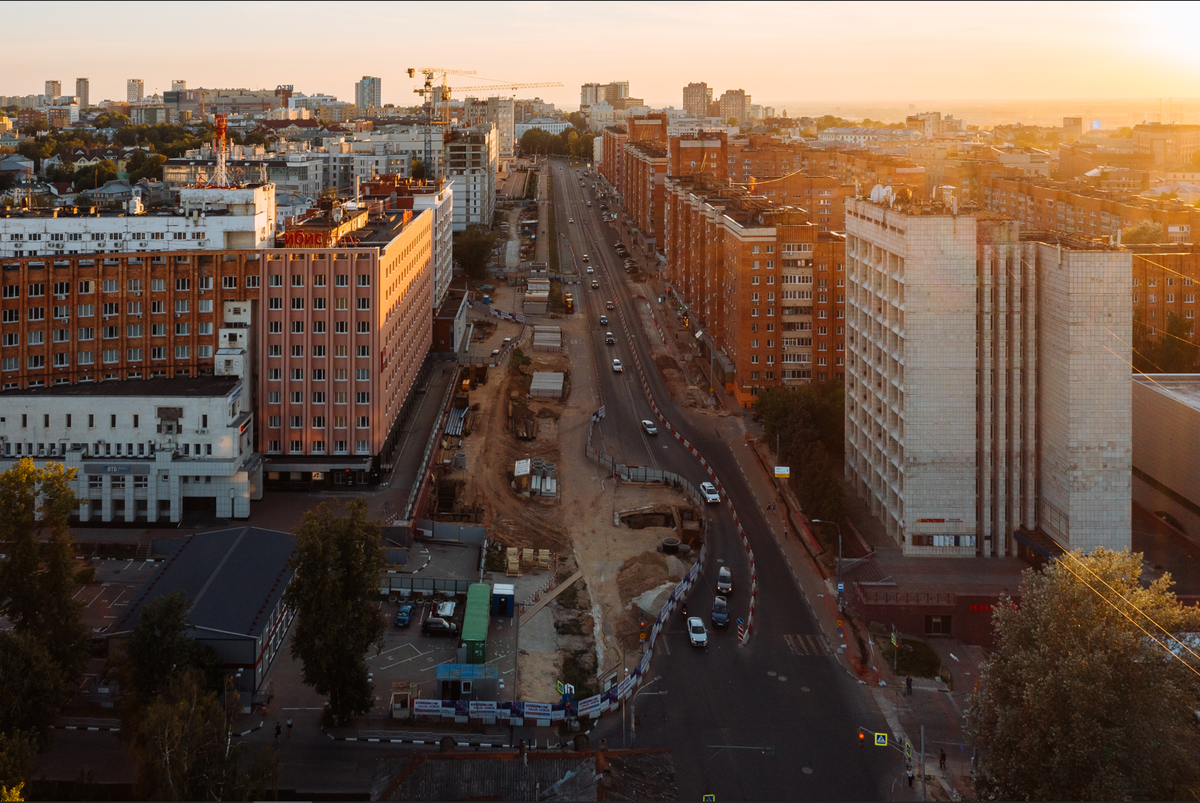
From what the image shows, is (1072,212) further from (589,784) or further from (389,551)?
(589,784)

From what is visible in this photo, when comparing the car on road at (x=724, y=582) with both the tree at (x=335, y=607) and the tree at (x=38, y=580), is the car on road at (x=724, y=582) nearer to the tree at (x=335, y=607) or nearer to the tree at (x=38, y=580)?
the tree at (x=335, y=607)

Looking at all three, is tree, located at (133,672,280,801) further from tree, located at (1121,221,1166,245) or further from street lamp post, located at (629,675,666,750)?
tree, located at (1121,221,1166,245)

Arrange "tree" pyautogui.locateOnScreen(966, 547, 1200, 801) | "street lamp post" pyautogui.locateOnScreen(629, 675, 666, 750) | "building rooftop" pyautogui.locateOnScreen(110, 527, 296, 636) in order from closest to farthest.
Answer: "tree" pyautogui.locateOnScreen(966, 547, 1200, 801)
"street lamp post" pyautogui.locateOnScreen(629, 675, 666, 750)
"building rooftop" pyautogui.locateOnScreen(110, 527, 296, 636)

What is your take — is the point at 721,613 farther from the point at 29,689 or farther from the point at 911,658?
the point at 29,689

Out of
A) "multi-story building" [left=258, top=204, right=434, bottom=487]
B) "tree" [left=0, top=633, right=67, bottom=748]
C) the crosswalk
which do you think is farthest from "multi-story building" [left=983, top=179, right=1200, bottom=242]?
"tree" [left=0, top=633, right=67, bottom=748]

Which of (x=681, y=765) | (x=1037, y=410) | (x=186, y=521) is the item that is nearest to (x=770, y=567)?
(x=1037, y=410)

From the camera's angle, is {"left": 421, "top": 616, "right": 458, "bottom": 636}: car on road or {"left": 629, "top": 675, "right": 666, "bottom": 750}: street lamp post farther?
{"left": 421, "top": 616, "right": 458, "bottom": 636}: car on road

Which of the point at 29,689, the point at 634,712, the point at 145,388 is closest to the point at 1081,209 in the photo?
the point at 634,712

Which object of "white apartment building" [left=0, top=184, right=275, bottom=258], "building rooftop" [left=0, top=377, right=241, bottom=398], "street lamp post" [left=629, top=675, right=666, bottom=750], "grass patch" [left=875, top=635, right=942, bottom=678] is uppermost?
"white apartment building" [left=0, top=184, right=275, bottom=258]
